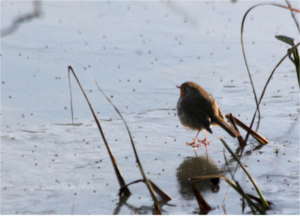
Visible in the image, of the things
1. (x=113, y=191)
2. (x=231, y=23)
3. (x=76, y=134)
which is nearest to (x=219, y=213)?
(x=113, y=191)

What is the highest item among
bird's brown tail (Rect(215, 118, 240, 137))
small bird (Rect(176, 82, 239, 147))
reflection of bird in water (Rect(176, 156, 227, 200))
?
small bird (Rect(176, 82, 239, 147))

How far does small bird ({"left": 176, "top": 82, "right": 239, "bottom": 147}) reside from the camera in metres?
5.44

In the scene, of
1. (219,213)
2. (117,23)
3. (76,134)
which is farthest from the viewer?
(117,23)

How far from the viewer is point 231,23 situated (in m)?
13.4

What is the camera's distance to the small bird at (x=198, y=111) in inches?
214

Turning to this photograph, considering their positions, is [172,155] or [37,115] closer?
[172,155]

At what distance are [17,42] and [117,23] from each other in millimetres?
3340

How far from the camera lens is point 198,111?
18.3ft

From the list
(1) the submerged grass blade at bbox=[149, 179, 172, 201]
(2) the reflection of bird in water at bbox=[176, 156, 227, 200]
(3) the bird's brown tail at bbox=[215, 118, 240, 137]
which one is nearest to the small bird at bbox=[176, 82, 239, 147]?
(3) the bird's brown tail at bbox=[215, 118, 240, 137]

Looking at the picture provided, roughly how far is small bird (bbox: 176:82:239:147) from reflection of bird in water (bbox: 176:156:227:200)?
53 centimetres

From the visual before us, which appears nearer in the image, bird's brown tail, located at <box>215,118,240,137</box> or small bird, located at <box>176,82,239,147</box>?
bird's brown tail, located at <box>215,118,240,137</box>

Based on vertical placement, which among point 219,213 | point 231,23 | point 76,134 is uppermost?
point 231,23

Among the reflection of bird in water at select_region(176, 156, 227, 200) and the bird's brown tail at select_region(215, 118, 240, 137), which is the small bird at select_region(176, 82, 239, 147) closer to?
the bird's brown tail at select_region(215, 118, 240, 137)

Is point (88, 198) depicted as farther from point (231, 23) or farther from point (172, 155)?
point (231, 23)
